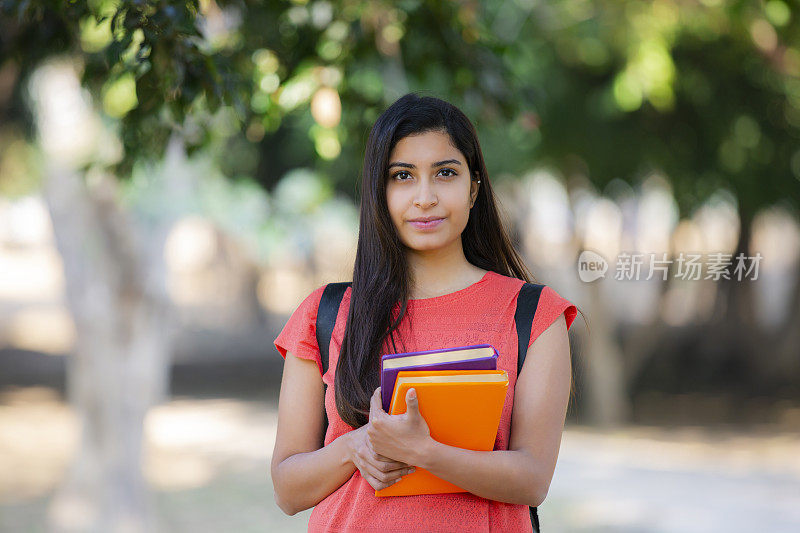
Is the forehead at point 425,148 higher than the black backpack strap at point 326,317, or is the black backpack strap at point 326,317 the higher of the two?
the forehead at point 425,148

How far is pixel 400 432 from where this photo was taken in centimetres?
162

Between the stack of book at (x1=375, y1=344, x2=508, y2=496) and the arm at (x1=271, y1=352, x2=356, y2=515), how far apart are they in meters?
0.30

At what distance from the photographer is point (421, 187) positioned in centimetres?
187

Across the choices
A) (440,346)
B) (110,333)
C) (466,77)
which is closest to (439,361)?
(440,346)

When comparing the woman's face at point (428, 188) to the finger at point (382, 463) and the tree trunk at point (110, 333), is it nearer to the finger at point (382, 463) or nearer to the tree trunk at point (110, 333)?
the finger at point (382, 463)

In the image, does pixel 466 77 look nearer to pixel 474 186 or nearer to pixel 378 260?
pixel 474 186

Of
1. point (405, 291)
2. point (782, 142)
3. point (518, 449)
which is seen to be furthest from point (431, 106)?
point (782, 142)

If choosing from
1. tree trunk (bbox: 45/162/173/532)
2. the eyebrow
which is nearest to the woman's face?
the eyebrow

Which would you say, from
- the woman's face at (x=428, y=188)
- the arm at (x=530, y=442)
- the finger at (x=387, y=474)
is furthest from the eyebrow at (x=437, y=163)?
the finger at (x=387, y=474)

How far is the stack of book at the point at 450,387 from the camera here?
1591 mm

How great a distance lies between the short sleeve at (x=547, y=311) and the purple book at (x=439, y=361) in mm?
237

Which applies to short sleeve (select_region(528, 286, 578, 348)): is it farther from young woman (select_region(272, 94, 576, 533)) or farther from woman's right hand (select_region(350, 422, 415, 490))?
woman's right hand (select_region(350, 422, 415, 490))

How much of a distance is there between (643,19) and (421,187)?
5626 mm

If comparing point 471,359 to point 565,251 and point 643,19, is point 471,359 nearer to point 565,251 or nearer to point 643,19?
point 643,19
